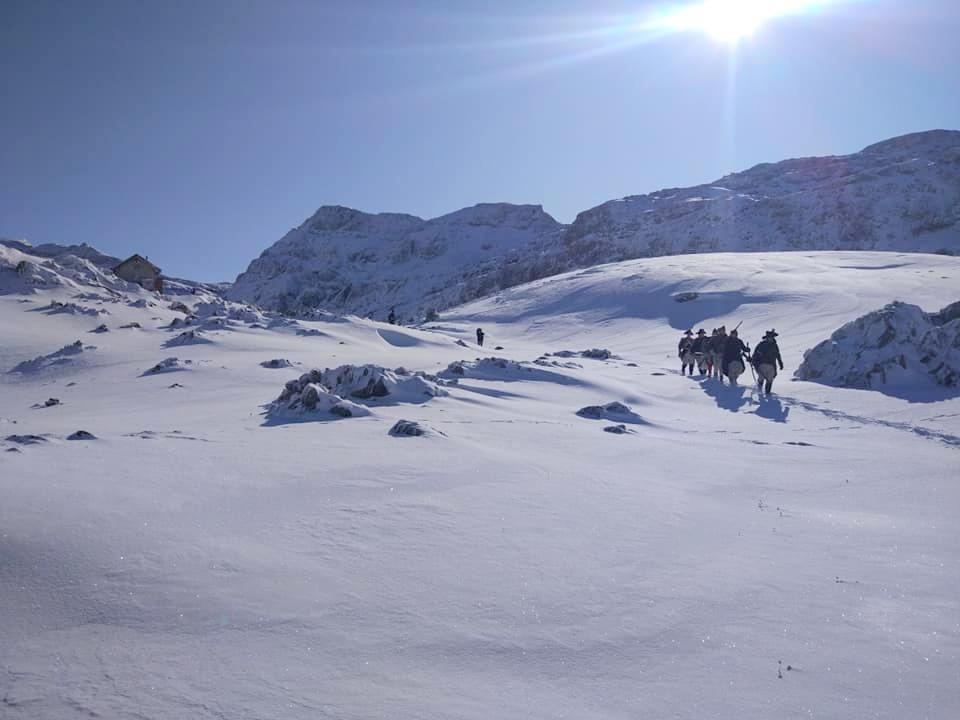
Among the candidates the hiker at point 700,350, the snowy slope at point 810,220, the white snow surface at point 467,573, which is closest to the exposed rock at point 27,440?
the white snow surface at point 467,573

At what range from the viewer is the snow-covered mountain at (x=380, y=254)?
137 metres

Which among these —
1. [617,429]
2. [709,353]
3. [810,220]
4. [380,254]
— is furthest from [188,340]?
[380,254]

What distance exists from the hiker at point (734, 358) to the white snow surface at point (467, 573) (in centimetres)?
672

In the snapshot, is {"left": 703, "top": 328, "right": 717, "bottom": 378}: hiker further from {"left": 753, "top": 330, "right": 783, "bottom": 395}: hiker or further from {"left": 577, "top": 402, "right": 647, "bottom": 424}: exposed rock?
{"left": 577, "top": 402, "right": 647, "bottom": 424}: exposed rock

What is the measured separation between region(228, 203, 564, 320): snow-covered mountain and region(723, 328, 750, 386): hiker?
325 feet

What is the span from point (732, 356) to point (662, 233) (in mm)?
76596

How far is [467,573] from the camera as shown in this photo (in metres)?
3.07

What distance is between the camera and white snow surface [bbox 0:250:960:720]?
2.16 metres

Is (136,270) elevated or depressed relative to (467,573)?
elevated

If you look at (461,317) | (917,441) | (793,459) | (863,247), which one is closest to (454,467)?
(793,459)

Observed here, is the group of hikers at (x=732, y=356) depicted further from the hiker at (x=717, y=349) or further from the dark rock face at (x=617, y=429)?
the dark rock face at (x=617, y=429)

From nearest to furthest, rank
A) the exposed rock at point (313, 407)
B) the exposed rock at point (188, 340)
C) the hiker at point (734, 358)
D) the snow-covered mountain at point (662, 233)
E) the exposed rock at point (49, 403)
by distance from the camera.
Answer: the exposed rock at point (313, 407)
the exposed rock at point (49, 403)
the hiker at point (734, 358)
the exposed rock at point (188, 340)
the snow-covered mountain at point (662, 233)

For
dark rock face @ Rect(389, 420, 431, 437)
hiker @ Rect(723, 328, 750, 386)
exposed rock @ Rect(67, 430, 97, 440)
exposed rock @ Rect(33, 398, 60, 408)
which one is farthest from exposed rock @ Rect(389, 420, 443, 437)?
hiker @ Rect(723, 328, 750, 386)

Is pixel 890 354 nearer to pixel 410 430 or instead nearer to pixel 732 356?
pixel 732 356
